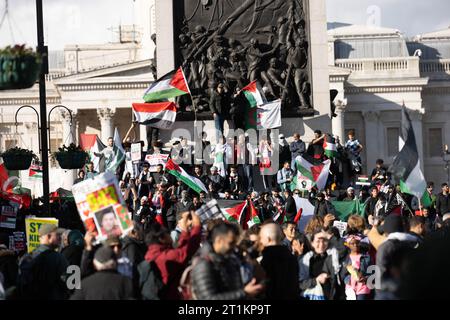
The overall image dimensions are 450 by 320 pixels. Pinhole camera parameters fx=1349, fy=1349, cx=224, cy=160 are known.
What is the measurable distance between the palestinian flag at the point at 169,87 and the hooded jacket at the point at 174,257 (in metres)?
15.6

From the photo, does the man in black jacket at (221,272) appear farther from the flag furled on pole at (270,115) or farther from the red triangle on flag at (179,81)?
the flag furled on pole at (270,115)

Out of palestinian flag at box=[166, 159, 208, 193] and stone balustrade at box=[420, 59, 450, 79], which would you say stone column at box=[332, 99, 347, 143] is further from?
palestinian flag at box=[166, 159, 208, 193]

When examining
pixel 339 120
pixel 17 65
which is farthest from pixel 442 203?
pixel 339 120

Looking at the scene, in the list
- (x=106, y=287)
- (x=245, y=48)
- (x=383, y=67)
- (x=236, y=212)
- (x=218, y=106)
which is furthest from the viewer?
(x=383, y=67)

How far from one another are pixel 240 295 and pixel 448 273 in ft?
6.63

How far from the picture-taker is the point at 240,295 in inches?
464

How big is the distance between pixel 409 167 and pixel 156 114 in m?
9.19

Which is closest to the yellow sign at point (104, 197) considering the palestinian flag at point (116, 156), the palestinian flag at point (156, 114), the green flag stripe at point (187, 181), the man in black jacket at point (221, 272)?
the man in black jacket at point (221, 272)

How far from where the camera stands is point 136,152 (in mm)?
29594

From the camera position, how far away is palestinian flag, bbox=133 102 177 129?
2964 cm

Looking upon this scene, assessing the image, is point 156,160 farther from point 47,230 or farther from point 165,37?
point 47,230

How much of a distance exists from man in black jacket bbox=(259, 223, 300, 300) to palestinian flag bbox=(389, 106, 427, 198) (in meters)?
8.02
